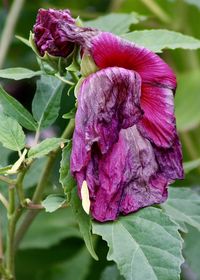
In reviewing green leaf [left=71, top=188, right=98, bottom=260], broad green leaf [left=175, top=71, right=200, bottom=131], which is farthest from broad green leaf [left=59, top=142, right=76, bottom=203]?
broad green leaf [left=175, top=71, right=200, bottom=131]

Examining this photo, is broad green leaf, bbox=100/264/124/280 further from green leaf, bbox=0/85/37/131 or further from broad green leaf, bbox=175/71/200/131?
broad green leaf, bbox=175/71/200/131

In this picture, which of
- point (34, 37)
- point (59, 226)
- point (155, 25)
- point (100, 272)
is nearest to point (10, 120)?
point (34, 37)

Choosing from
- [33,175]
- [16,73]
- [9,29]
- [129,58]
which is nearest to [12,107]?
[16,73]

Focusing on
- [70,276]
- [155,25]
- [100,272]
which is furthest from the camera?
[155,25]

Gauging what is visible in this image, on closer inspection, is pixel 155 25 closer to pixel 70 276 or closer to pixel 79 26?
pixel 70 276

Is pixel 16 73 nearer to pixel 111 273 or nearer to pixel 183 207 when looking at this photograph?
pixel 183 207

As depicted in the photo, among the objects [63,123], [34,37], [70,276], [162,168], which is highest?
[34,37]

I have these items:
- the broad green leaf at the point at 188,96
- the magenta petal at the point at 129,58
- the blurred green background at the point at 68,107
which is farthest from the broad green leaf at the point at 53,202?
the broad green leaf at the point at 188,96
